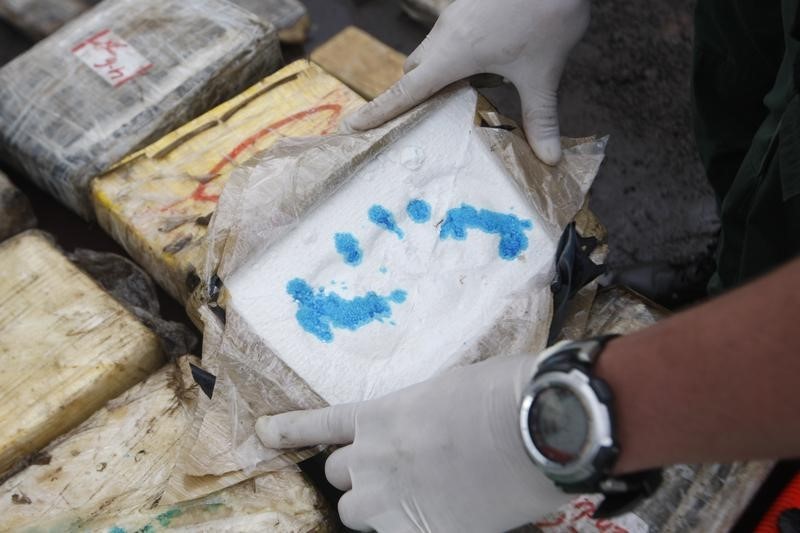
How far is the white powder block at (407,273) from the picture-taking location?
113 cm

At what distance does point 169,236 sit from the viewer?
140 centimetres

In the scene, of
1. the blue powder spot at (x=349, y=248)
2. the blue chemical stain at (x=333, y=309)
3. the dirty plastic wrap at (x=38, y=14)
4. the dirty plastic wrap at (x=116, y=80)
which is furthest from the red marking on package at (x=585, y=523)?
the dirty plastic wrap at (x=38, y=14)

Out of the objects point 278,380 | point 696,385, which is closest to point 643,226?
point 278,380

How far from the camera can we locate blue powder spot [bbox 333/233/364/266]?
1217mm

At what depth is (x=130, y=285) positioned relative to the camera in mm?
1525

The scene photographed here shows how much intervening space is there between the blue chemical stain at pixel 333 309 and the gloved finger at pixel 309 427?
0.14 m

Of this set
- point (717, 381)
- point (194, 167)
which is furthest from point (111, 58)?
point (717, 381)

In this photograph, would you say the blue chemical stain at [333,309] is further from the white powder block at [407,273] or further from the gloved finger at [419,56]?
the gloved finger at [419,56]

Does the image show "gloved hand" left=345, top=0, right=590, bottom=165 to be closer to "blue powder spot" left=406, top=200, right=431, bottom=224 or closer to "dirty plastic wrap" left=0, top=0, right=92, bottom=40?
"blue powder spot" left=406, top=200, right=431, bottom=224

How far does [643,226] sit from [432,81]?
36.0 inches

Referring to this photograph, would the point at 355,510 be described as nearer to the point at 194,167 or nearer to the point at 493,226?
the point at 493,226

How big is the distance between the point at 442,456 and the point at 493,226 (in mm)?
488

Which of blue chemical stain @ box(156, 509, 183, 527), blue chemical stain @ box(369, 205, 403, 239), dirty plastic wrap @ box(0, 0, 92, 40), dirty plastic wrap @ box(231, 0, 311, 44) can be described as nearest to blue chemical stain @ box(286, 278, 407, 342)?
blue chemical stain @ box(369, 205, 403, 239)

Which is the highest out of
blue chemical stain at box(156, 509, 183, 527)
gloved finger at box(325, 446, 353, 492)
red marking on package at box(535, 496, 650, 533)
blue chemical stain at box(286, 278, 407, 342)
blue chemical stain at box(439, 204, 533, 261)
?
blue chemical stain at box(439, 204, 533, 261)
